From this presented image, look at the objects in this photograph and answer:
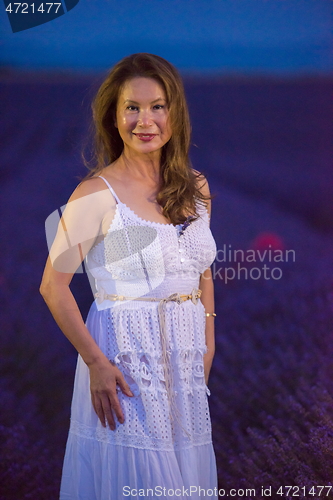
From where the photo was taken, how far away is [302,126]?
94.3 inches

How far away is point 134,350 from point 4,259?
0.94m

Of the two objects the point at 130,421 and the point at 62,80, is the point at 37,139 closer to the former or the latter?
the point at 62,80

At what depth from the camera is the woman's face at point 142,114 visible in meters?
1.74

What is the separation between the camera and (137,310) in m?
1.68

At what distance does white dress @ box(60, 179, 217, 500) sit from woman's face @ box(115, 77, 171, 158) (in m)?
0.22

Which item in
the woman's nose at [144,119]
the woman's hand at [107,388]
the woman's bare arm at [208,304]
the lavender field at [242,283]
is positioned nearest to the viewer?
the woman's hand at [107,388]

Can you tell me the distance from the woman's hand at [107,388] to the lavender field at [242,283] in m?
0.86

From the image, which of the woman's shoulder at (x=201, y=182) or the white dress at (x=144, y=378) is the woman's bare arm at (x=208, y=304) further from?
the white dress at (x=144, y=378)

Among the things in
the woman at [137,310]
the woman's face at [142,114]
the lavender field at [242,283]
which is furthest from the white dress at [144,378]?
the lavender field at [242,283]

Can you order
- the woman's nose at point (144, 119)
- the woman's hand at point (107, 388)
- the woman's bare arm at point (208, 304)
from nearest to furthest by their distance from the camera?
the woman's hand at point (107, 388), the woman's nose at point (144, 119), the woman's bare arm at point (208, 304)

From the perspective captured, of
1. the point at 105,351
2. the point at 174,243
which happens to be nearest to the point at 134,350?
the point at 105,351

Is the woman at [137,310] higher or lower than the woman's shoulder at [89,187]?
lower

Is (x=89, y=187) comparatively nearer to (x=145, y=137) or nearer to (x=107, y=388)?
(x=145, y=137)

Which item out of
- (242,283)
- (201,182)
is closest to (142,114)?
(201,182)
